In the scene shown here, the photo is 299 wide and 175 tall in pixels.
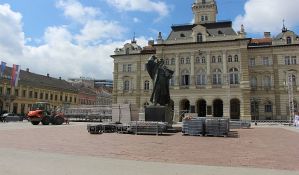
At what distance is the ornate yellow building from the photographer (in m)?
66.6

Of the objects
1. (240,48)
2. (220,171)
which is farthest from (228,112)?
(220,171)

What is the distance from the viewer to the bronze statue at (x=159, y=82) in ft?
74.8

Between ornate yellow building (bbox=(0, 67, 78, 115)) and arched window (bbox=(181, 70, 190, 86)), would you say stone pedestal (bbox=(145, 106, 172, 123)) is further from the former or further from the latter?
ornate yellow building (bbox=(0, 67, 78, 115))

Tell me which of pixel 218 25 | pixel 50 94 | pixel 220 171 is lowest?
pixel 220 171

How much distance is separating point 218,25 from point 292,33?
13.5 m

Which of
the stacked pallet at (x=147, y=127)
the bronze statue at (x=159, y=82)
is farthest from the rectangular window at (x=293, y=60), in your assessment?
the stacked pallet at (x=147, y=127)

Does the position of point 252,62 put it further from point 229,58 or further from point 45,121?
point 45,121

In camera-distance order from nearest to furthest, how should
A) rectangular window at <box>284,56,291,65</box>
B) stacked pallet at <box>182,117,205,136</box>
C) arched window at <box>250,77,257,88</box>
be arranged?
stacked pallet at <box>182,117,205,136</box>, rectangular window at <box>284,56,291,65</box>, arched window at <box>250,77,257,88</box>

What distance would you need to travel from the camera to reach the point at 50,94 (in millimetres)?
80875

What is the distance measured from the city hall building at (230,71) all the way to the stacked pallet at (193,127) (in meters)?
34.6

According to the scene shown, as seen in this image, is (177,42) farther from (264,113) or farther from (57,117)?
(57,117)

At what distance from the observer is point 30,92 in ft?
244

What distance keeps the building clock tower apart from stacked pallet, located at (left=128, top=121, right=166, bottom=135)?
49.4 metres

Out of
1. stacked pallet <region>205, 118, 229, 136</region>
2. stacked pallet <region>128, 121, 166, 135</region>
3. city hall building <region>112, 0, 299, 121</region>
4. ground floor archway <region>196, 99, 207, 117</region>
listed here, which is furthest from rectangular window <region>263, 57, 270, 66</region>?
stacked pallet <region>128, 121, 166, 135</region>
